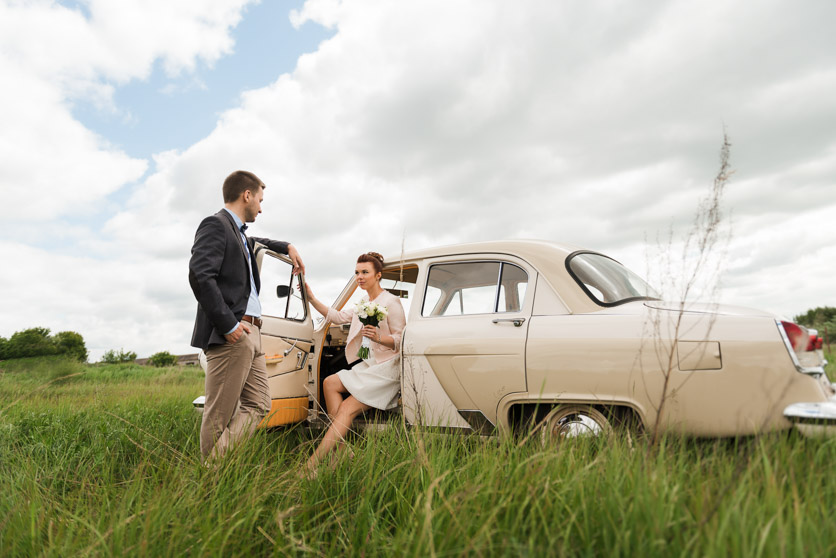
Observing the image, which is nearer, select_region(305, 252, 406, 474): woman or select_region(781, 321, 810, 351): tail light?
select_region(781, 321, 810, 351): tail light

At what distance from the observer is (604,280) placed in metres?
3.91

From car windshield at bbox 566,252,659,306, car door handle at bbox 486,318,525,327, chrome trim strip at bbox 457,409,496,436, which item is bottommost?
chrome trim strip at bbox 457,409,496,436

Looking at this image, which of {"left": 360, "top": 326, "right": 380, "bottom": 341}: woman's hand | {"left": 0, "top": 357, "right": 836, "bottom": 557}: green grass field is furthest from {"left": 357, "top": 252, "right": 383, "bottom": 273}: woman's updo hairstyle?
{"left": 0, "top": 357, "right": 836, "bottom": 557}: green grass field

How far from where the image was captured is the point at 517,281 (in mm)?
4098

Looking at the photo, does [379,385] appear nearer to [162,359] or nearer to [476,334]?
[476,334]

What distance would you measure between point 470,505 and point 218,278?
246 cm

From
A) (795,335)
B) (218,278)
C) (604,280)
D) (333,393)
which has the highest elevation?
(604,280)

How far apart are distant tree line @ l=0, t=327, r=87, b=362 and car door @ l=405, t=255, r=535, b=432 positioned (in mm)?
16955

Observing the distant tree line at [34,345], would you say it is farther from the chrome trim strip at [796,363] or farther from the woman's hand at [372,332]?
the chrome trim strip at [796,363]

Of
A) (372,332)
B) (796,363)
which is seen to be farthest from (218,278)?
(796,363)

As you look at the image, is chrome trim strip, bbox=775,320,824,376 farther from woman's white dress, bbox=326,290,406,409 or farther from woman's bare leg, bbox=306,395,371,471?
woman's bare leg, bbox=306,395,371,471

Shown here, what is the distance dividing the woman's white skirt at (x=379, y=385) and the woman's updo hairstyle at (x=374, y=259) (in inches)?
36.3

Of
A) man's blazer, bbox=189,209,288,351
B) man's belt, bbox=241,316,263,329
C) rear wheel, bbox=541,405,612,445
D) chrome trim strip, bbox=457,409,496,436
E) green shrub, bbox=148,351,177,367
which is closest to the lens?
rear wheel, bbox=541,405,612,445

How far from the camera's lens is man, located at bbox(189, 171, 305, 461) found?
3.63m
